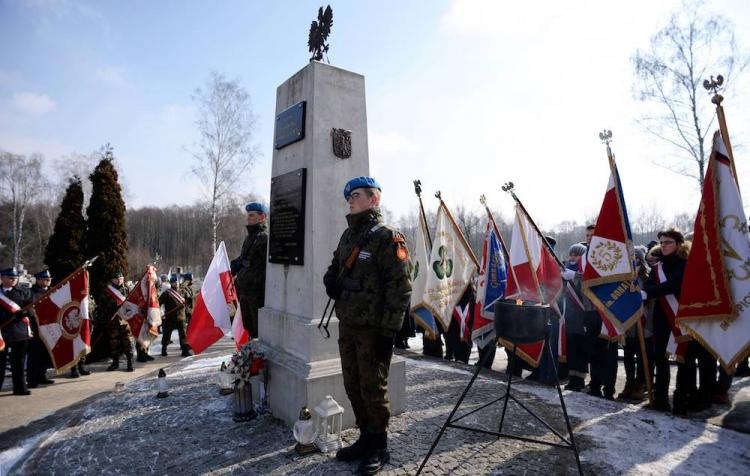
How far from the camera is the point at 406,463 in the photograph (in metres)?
3.12

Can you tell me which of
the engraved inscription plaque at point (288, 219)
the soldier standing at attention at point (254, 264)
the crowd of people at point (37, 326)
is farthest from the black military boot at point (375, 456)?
the crowd of people at point (37, 326)

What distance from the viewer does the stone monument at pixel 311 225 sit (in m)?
3.77

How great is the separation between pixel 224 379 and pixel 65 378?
450cm

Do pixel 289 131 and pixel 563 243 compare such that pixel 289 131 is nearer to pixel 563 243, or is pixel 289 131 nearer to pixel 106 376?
pixel 106 376

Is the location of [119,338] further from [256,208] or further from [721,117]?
[721,117]

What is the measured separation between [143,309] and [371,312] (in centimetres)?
672

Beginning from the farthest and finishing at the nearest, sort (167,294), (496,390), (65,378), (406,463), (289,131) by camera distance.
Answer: (167,294), (65,378), (496,390), (289,131), (406,463)

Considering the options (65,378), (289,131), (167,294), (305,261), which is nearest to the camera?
(305,261)

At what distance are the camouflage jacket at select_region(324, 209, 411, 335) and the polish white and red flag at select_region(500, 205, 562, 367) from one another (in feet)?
10.1

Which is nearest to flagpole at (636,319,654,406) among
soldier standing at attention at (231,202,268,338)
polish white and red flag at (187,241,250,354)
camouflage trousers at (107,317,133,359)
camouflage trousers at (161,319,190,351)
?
soldier standing at attention at (231,202,268,338)


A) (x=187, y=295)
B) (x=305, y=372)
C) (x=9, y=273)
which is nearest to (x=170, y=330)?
(x=187, y=295)

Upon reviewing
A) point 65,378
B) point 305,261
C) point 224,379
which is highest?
point 305,261

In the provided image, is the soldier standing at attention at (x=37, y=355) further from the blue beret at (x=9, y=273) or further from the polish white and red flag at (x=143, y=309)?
the polish white and red flag at (x=143, y=309)

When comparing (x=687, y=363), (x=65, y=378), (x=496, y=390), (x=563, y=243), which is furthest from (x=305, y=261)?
(x=563, y=243)
